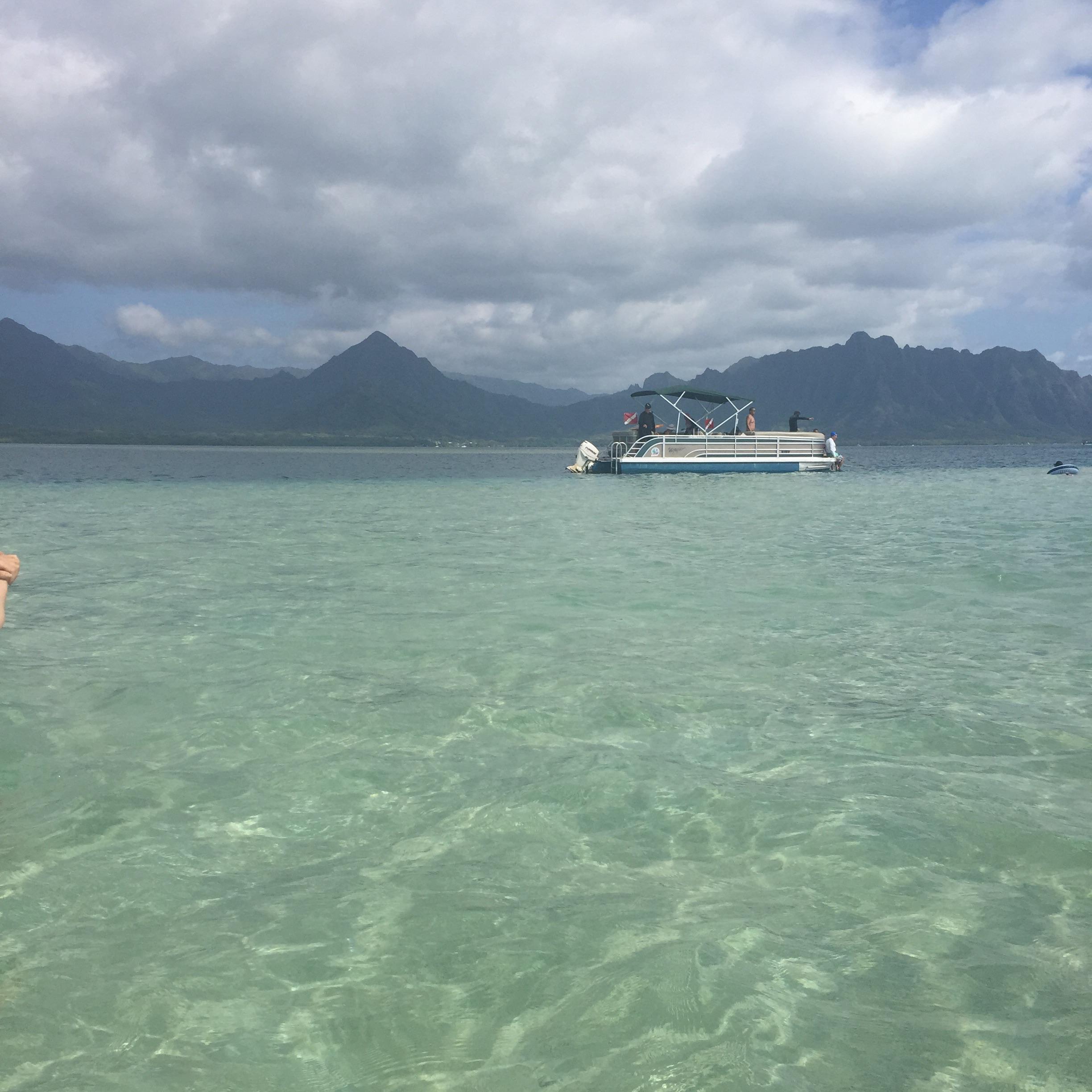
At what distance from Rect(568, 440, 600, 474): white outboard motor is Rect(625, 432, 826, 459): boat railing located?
239 centimetres

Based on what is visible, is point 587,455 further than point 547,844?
Yes

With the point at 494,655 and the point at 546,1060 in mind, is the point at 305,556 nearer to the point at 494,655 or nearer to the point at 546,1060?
the point at 494,655

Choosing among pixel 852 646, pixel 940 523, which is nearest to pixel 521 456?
pixel 940 523

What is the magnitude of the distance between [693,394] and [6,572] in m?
57.0

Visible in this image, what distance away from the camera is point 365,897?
4871 mm

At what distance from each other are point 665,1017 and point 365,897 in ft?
6.12

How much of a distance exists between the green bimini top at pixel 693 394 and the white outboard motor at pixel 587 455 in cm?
623

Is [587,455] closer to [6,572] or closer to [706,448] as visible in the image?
[706,448]

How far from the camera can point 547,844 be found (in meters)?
5.58

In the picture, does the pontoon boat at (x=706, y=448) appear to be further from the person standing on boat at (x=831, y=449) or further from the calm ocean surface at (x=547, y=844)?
the calm ocean surface at (x=547, y=844)

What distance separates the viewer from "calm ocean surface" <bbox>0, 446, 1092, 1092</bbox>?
3668mm

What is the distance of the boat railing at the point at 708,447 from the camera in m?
62.2

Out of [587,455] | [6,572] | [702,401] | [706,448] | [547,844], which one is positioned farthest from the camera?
[587,455]

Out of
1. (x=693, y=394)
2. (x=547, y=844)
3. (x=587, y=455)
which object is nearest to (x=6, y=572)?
(x=547, y=844)
